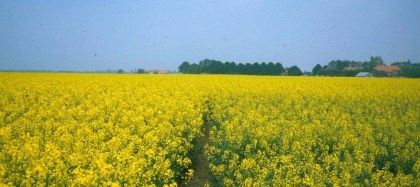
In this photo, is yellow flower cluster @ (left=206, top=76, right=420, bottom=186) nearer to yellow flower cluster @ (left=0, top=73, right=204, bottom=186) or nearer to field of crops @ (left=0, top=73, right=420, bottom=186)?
field of crops @ (left=0, top=73, right=420, bottom=186)

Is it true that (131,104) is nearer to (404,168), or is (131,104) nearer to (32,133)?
(32,133)

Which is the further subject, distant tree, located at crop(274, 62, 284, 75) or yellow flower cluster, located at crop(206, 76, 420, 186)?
distant tree, located at crop(274, 62, 284, 75)

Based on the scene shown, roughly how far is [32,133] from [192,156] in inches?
166

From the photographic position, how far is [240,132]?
10281 millimetres

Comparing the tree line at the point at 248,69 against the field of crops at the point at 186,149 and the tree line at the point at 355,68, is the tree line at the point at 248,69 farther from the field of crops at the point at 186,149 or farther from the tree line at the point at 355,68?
the field of crops at the point at 186,149

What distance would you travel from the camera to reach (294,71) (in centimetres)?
6762

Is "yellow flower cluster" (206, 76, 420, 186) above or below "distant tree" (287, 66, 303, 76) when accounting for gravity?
below

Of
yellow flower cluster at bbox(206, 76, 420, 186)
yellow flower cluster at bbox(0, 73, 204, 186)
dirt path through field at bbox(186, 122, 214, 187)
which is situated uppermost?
yellow flower cluster at bbox(0, 73, 204, 186)

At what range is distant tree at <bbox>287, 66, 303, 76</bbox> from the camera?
67.1 metres

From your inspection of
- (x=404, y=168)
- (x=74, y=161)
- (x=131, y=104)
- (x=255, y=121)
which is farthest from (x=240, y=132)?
(x=131, y=104)

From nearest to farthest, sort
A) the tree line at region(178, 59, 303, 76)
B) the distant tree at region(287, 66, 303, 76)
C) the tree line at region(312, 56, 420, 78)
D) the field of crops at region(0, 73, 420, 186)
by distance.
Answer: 1. the field of crops at region(0, 73, 420, 186)
2. the tree line at region(312, 56, 420, 78)
3. the distant tree at region(287, 66, 303, 76)
4. the tree line at region(178, 59, 303, 76)

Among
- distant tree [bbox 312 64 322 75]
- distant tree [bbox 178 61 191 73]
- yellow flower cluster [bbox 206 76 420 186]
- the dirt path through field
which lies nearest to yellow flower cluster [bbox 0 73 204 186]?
the dirt path through field

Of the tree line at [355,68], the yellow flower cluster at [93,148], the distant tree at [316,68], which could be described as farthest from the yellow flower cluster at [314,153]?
the distant tree at [316,68]

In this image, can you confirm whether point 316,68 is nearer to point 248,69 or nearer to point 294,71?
point 294,71
